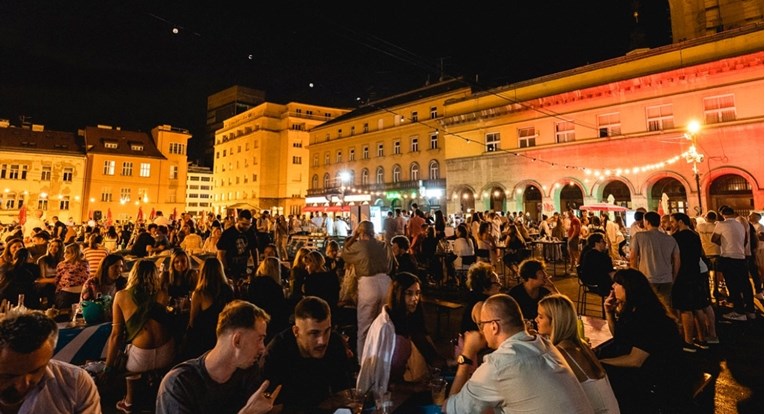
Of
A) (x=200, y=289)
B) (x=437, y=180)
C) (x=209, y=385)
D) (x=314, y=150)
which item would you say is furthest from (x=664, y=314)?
(x=314, y=150)

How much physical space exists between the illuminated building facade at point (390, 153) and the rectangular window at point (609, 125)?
42.3 feet

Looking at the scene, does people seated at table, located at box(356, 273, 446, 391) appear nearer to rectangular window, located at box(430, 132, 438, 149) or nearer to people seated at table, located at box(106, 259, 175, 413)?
people seated at table, located at box(106, 259, 175, 413)

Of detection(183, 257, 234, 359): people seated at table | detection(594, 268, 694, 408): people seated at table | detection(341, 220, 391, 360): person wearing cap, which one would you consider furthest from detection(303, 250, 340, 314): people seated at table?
detection(594, 268, 694, 408): people seated at table

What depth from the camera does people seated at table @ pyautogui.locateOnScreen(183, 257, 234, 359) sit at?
166 inches

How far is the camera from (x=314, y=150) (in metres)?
49.6

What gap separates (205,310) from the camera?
430cm

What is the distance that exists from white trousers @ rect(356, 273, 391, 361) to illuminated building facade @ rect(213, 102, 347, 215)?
49.3m

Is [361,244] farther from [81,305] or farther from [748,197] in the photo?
[748,197]

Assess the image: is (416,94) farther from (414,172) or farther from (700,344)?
(700,344)

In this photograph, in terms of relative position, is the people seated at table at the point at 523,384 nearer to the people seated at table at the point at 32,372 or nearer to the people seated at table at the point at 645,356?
the people seated at table at the point at 645,356

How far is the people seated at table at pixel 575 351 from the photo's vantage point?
252 cm

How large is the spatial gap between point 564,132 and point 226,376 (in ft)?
90.9

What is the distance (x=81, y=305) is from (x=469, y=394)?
5.40 metres

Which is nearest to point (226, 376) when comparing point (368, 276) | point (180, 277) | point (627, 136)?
point (368, 276)
